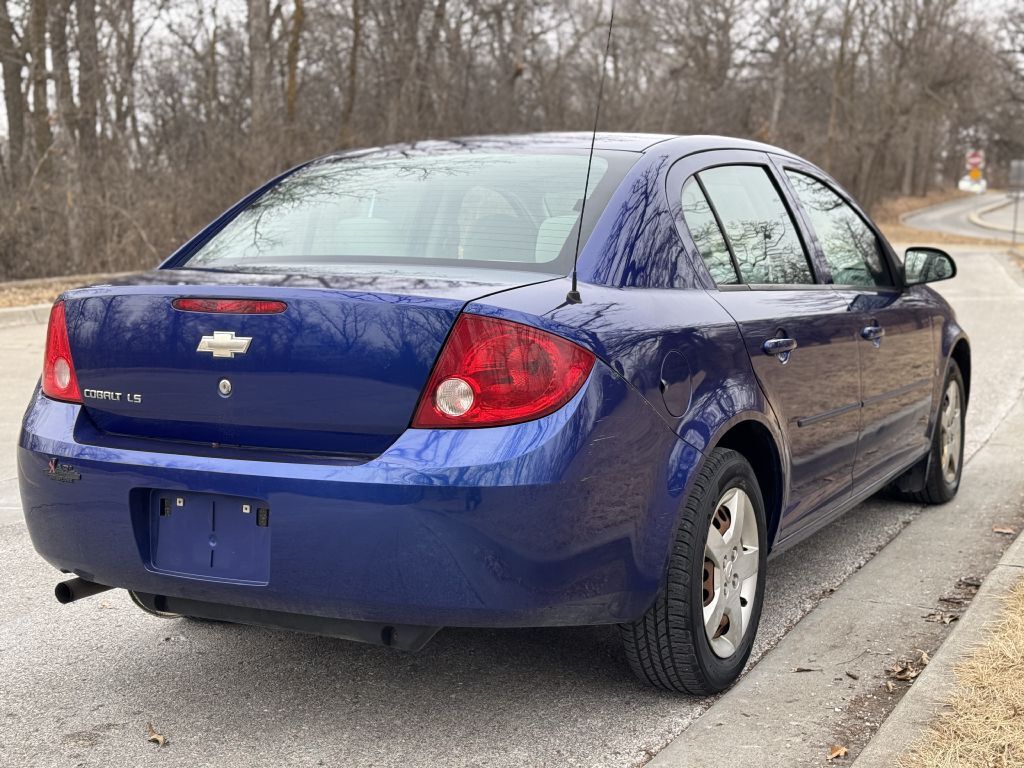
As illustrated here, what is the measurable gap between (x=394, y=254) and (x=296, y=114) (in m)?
22.5

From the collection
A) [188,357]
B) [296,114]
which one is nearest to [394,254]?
[188,357]

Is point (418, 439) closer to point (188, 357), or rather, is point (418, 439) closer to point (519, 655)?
point (188, 357)

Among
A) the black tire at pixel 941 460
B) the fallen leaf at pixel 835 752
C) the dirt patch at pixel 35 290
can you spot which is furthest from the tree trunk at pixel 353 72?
the fallen leaf at pixel 835 752

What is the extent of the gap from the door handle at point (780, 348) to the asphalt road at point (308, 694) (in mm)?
946

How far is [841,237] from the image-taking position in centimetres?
489

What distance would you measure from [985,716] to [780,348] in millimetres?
1255

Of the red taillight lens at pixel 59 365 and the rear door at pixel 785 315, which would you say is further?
the rear door at pixel 785 315

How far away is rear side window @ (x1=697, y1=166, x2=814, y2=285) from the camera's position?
3.94m

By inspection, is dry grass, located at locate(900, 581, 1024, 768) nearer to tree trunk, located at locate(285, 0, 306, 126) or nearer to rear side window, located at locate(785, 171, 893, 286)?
rear side window, located at locate(785, 171, 893, 286)

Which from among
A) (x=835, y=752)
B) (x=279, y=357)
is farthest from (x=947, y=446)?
(x=279, y=357)

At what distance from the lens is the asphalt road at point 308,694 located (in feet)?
10.3

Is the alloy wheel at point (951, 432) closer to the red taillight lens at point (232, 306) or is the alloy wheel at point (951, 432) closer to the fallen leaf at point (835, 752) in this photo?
the fallen leaf at point (835, 752)

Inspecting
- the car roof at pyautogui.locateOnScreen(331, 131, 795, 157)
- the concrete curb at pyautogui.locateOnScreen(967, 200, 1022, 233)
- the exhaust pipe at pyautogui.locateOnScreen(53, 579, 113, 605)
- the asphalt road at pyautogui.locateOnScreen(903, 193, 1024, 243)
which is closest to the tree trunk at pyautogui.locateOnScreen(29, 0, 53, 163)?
the car roof at pyautogui.locateOnScreen(331, 131, 795, 157)

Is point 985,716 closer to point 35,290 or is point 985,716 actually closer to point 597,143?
point 597,143
